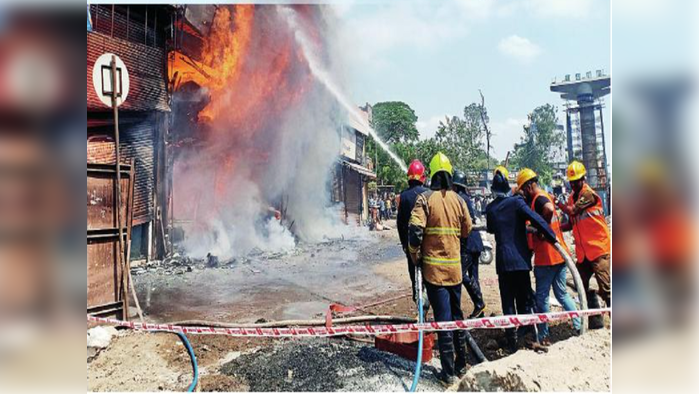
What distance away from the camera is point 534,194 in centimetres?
504

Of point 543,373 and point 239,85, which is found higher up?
point 239,85

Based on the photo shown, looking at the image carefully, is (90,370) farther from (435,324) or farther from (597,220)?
(597,220)

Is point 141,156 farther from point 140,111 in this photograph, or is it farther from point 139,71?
point 139,71

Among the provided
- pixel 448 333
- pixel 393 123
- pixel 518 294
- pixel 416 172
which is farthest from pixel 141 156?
pixel 393 123

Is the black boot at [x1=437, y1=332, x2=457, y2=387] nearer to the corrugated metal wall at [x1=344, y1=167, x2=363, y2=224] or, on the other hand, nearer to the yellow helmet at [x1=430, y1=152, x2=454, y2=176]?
the yellow helmet at [x1=430, y1=152, x2=454, y2=176]

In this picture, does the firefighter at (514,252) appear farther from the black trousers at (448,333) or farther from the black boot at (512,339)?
the black trousers at (448,333)

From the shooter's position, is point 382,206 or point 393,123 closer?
point 382,206

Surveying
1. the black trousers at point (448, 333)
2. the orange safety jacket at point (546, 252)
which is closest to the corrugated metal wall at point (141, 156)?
the black trousers at point (448, 333)

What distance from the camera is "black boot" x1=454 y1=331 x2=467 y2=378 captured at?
13.4ft

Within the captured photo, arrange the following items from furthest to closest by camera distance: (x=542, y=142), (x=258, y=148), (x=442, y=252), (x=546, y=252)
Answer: (x=542, y=142) → (x=258, y=148) → (x=546, y=252) → (x=442, y=252)

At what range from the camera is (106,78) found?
Answer: 5637mm

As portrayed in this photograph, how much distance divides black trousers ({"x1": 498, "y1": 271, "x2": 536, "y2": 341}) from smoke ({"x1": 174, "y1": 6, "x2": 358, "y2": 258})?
855cm

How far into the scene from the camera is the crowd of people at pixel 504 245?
4090mm

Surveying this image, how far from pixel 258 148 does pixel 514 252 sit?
10.4m
